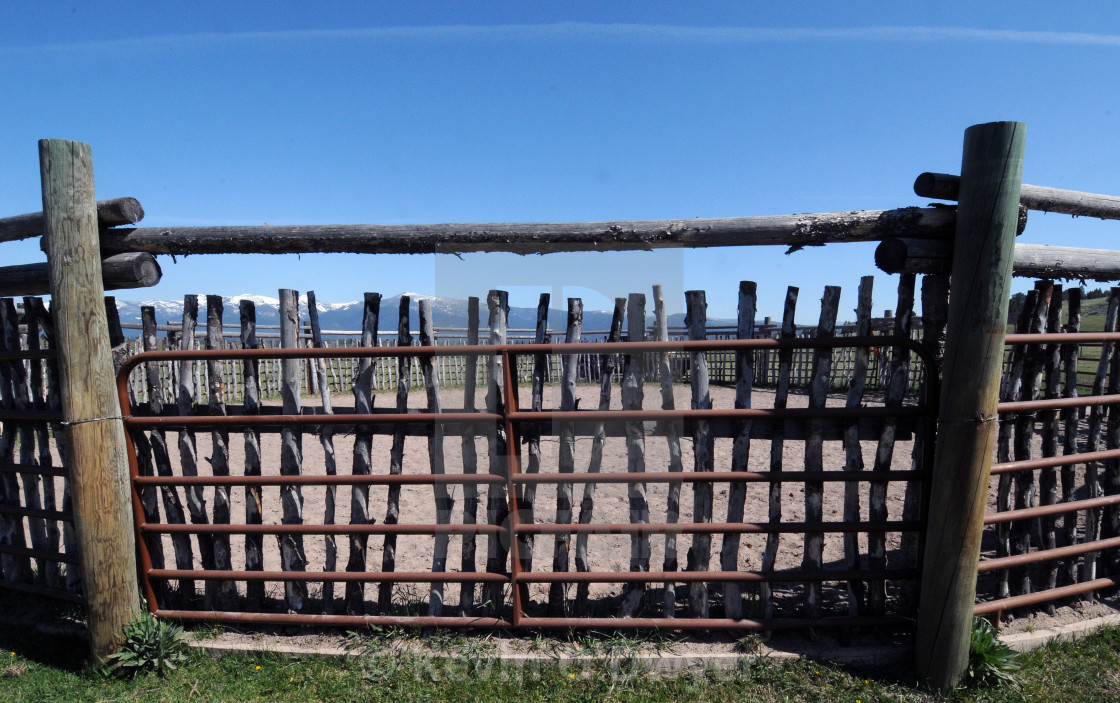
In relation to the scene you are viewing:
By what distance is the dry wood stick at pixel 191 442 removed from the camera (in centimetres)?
331

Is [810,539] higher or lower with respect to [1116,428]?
lower

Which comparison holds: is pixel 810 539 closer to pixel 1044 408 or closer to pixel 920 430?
pixel 920 430

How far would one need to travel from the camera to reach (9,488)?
3793mm

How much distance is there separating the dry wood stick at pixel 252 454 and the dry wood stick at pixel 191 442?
0.84ft

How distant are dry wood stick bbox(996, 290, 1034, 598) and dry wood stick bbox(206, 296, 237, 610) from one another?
422cm

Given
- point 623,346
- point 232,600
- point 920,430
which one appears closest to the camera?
point 623,346

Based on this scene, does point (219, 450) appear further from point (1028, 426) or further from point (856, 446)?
point (1028, 426)

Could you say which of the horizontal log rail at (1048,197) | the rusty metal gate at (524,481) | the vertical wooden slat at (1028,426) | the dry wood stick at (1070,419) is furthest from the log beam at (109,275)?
the dry wood stick at (1070,419)

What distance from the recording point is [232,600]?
11.3ft

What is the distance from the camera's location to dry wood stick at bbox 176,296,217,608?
3312 millimetres

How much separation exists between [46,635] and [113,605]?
77 cm

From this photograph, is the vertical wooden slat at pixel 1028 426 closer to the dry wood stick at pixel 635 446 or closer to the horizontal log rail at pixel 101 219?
the dry wood stick at pixel 635 446

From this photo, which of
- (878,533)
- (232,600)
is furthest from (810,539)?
(232,600)

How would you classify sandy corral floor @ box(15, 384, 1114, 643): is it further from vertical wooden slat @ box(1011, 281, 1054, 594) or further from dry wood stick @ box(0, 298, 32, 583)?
dry wood stick @ box(0, 298, 32, 583)
